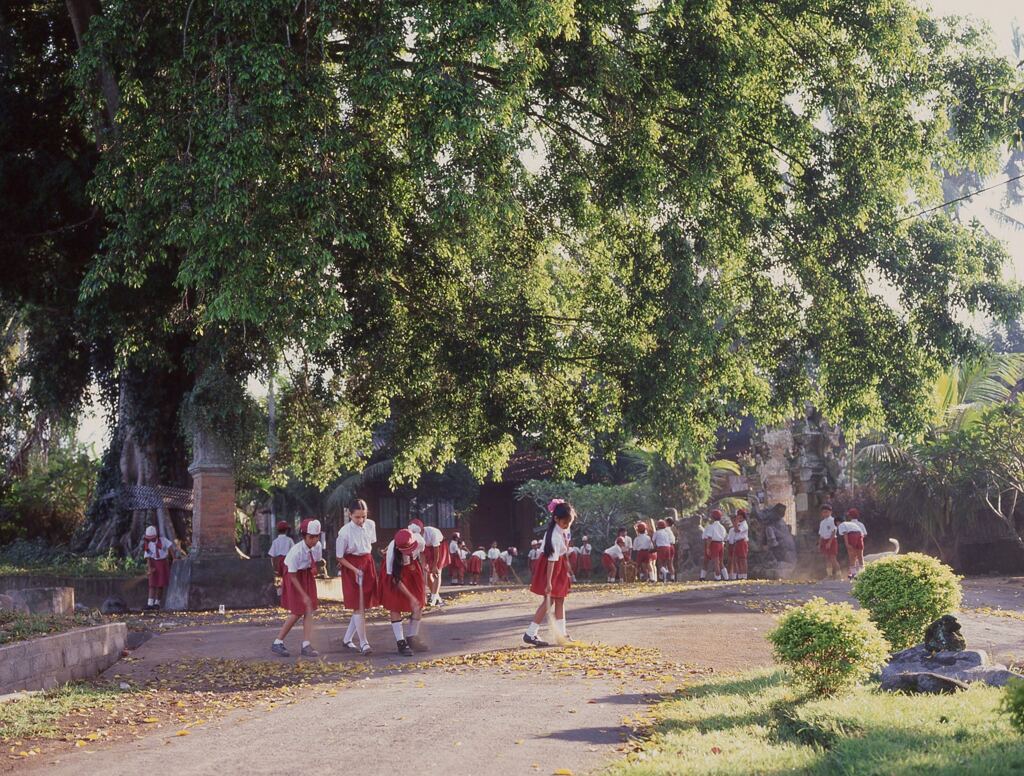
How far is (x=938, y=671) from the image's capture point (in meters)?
9.03

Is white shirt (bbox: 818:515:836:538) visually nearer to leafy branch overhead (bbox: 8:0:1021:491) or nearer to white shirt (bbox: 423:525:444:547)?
leafy branch overhead (bbox: 8:0:1021:491)

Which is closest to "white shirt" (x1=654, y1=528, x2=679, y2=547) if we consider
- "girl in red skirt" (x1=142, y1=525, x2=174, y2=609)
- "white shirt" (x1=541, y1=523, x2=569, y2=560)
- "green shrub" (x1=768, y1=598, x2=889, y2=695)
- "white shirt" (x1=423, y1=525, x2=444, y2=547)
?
"white shirt" (x1=423, y1=525, x2=444, y2=547)

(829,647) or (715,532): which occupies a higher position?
(715,532)

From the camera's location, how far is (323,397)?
2173cm

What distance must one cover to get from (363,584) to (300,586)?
0.73 metres

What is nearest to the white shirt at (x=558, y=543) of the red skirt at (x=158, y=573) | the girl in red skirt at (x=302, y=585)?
the girl in red skirt at (x=302, y=585)

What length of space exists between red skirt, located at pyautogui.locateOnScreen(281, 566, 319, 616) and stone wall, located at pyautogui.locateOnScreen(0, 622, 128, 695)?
1963mm

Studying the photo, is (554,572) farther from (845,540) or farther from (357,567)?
(845,540)

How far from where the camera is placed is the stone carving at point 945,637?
9352 millimetres

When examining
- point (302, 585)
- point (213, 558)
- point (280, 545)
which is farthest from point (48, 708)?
point (280, 545)

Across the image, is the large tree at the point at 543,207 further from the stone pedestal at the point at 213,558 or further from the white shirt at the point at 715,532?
the white shirt at the point at 715,532

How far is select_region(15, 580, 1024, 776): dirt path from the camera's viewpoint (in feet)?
23.2

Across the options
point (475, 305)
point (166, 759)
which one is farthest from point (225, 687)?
point (475, 305)

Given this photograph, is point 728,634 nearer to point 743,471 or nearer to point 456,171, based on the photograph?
point 456,171
